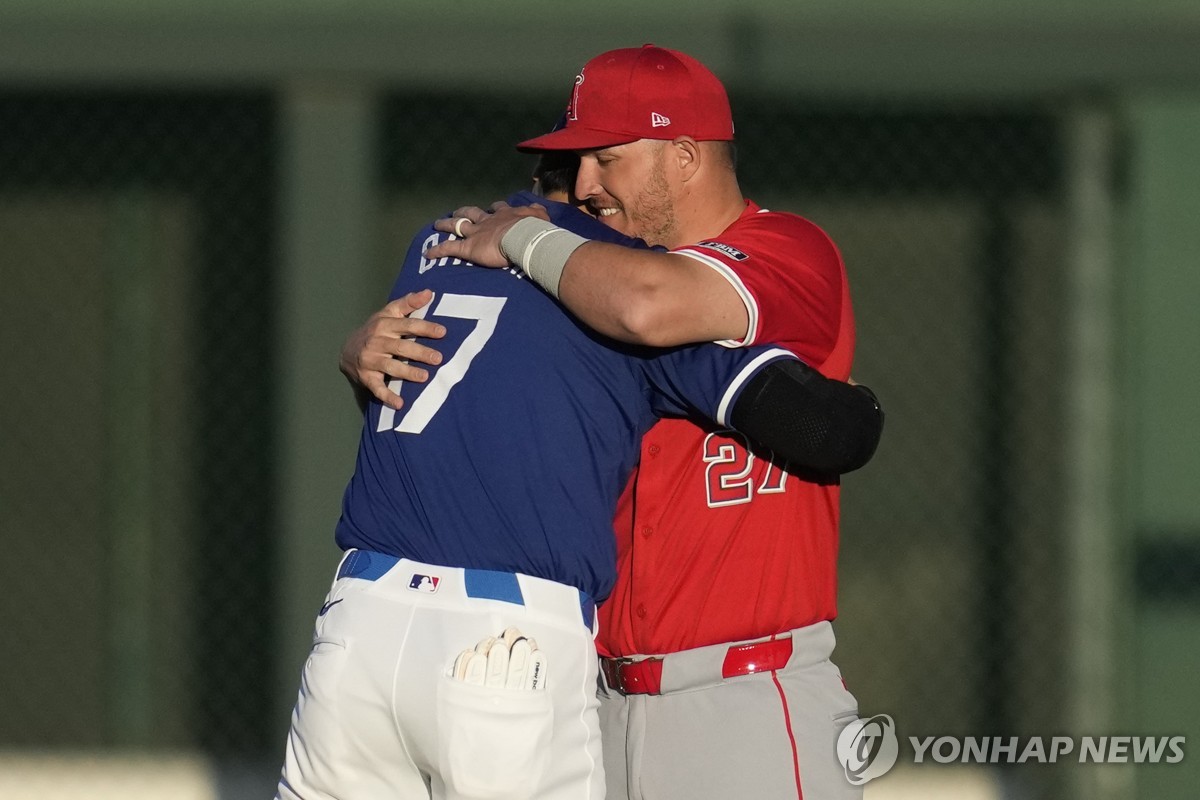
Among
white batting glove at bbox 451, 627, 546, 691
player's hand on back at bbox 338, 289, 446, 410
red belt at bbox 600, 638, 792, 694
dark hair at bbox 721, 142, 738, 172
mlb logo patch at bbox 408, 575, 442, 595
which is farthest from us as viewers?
dark hair at bbox 721, 142, 738, 172

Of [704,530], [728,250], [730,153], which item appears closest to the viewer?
[728,250]

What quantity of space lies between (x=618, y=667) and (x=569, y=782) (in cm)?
38

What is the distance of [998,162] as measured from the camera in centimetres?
559

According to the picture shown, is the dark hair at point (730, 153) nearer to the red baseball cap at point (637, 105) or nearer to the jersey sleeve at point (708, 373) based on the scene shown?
the red baseball cap at point (637, 105)

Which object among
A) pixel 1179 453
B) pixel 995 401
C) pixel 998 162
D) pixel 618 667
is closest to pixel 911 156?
pixel 998 162

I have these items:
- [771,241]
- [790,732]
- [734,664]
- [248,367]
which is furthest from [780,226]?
[248,367]

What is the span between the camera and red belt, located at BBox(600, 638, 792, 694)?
247cm

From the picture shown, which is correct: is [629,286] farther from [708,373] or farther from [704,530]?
[704,530]

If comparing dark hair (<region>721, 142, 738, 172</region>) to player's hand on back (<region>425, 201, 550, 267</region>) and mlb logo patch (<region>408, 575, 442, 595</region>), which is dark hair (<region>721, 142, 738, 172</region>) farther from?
mlb logo patch (<region>408, 575, 442, 595</region>)

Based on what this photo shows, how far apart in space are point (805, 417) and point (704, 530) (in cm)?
32

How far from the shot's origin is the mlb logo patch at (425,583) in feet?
7.29

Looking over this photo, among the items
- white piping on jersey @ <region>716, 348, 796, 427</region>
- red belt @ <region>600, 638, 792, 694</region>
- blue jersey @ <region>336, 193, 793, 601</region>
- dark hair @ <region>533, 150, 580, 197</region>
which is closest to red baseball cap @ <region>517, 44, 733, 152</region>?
dark hair @ <region>533, 150, 580, 197</region>

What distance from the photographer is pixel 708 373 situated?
7.52ft

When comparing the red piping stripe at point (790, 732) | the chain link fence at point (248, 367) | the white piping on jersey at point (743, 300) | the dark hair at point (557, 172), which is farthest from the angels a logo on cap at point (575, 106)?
the chain link fence at point (248, 367)
